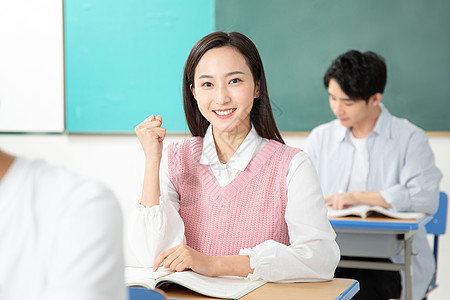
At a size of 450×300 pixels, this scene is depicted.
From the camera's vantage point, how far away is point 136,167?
14.1 ft

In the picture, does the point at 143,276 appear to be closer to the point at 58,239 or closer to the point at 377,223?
the point at 58,239

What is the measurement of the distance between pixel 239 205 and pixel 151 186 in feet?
0.84

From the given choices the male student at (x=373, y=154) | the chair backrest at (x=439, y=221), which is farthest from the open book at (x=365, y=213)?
the chair backrest at (x=439, y=221)

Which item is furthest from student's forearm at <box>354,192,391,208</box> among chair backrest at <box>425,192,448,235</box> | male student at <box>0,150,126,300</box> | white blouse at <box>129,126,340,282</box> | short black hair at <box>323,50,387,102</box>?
male student at <box>0,150,126,300</box>

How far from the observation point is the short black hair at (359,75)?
3.00 meters

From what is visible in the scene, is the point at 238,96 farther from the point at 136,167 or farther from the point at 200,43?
the point at 136,167

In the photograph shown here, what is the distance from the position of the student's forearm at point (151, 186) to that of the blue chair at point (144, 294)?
503mm

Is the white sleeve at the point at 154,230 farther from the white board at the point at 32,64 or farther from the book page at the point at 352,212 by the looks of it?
the white board at the point at 32,64

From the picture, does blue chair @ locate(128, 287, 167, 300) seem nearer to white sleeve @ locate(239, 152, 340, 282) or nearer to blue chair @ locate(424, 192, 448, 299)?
white sleeve @ locate(239, 152, 340, 282)

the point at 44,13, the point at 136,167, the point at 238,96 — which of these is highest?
the point at 44,13

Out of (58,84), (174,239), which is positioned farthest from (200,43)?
(58,84)

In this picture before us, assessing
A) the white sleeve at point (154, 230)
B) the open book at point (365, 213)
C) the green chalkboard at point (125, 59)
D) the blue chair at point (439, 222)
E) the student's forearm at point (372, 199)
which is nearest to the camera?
the white sleeve at point (154, 230)

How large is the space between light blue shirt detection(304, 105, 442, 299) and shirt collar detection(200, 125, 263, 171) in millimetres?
1271

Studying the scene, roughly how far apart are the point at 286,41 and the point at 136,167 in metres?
1.43
